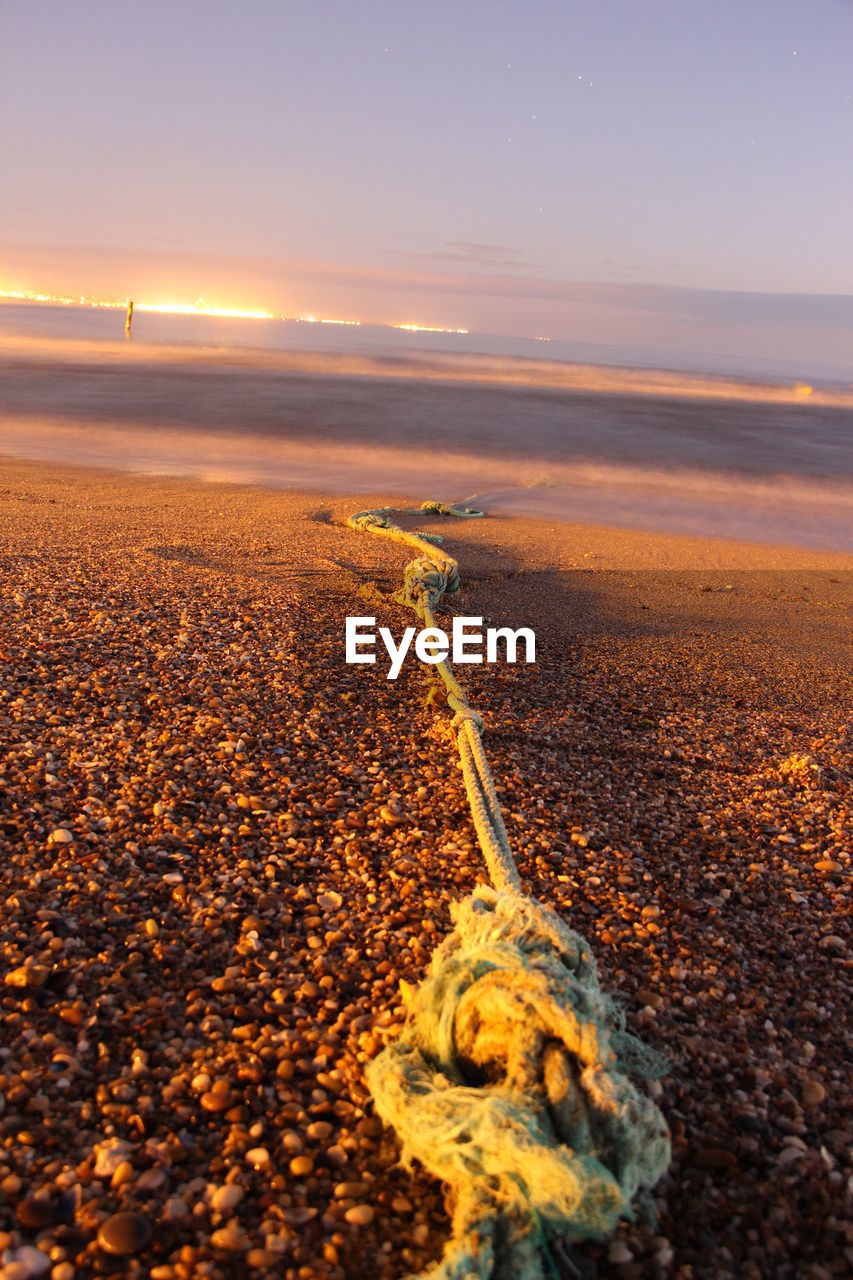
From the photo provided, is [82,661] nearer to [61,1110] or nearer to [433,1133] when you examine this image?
[61,1110]

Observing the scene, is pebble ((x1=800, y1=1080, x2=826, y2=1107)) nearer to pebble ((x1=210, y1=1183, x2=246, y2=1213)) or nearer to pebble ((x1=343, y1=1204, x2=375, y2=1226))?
pebble ((x1=343, y1=1204, x2=375, y2=1226))

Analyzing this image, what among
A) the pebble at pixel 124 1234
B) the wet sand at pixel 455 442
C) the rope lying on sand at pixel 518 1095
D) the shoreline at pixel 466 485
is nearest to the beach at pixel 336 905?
the pebble at pixel 124 1234

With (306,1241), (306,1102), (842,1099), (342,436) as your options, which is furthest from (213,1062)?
(342,436)

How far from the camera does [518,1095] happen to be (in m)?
1.47

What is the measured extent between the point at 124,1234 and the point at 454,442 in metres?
16.1

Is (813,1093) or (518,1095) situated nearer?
(518,1095)

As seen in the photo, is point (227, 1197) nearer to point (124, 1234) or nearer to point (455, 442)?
point (124, 1234)

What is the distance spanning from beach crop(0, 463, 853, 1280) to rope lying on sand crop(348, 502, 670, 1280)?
0.12 metres

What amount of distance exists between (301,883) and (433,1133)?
1.01m

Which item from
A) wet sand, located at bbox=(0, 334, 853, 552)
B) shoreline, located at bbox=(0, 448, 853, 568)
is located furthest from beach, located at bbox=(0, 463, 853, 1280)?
wet sand, located at bbox=(0, 334, 853, 552)

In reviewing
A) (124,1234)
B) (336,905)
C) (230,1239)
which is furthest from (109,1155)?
(336,905)

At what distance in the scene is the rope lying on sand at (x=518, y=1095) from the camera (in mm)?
1367

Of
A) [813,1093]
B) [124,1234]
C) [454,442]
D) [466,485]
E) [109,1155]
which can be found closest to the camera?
[124,1234]

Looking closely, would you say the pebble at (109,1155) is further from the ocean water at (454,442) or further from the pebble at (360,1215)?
the ocean water at (454,442)
